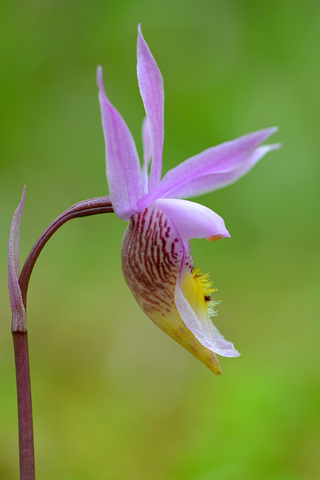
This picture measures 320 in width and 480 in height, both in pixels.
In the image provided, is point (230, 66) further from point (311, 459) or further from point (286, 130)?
point (311, 459)

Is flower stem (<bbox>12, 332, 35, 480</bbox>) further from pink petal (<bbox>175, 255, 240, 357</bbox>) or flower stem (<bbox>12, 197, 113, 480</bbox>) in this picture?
pink petal (<bbox>175, 255, 240, 357</bbox>)

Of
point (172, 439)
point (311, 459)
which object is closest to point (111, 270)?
point (172, 439)

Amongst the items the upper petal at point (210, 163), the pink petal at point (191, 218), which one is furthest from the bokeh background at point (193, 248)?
the upper petal at point (210, 163)

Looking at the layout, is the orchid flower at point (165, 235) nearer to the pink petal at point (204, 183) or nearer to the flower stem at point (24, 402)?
the pink petal at point (204, 183)

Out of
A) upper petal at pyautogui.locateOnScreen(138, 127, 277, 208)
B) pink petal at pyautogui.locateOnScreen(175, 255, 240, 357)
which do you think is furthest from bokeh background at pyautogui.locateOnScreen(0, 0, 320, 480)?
upper petal at pyautogui.locateOnScreen(138, 127, 277, 208)

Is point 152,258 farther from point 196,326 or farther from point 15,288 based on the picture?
point 15,288

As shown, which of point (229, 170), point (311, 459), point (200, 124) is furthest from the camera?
point (200, 124)

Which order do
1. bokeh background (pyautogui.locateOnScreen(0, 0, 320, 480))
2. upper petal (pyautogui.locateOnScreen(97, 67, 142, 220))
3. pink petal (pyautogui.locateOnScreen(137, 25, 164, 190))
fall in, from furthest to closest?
1. bokeh background (pyautogui.locateOnScreen(0, 0, 320, 480))
2. pink petal (pyautogui.locateOnScreen(137, 25, 164, 190))
3. upper petal (pyautogui.locateOnScreen(97, 67, 142, 220))
